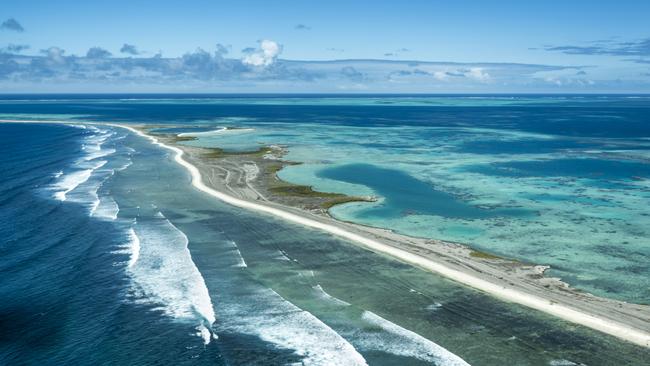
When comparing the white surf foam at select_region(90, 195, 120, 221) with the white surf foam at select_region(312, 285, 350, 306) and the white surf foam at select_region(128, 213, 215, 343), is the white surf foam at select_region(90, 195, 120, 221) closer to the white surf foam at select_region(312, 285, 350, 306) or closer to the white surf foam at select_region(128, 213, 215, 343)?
the white surf foam at select_region(128, 213, 215, 343)

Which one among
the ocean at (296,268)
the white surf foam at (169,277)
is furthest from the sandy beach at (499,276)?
the white surf foam at (169,277)

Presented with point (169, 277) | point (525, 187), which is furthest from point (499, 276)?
point (525, 187)

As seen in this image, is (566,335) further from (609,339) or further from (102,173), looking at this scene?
(102,173)

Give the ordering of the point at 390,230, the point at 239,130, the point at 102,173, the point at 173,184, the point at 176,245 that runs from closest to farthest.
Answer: the point at 176,245 < the point at 390,230 < the point at 173,184 < the point at 102,173 < the point at 239,130

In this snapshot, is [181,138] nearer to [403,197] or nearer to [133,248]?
[403,197]

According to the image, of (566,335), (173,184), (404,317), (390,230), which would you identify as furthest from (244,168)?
(566,335)

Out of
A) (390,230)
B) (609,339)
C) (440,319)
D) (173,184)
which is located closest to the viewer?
(609,339)

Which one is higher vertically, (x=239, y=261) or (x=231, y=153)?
(x=231, y=153)
